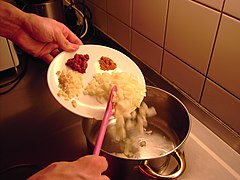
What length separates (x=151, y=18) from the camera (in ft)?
2.35

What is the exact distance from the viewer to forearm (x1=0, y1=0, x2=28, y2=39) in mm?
668

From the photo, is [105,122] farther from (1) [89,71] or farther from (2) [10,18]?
(2) [10,18]

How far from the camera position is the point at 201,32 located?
59 cm

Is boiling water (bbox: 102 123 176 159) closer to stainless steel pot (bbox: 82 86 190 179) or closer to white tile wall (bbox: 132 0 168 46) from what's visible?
stainless steel pot (bbox: 82 86 190 179)

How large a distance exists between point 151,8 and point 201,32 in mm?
174

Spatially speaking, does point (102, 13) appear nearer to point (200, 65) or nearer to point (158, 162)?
point (200, 65)

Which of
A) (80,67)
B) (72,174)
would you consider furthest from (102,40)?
(72,174)

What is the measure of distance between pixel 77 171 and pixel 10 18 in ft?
1.48

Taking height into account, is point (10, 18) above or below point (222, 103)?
above

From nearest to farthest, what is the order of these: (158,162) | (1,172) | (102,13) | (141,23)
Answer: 1. (158,162)
2. (1,172)
3. (141,23)
4. (102,13)

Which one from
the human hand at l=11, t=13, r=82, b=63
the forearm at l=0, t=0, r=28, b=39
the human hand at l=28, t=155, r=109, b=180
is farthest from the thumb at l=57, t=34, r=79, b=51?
the human hand at l=28, t=155, r=109, b=180

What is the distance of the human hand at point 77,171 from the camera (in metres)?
0.41

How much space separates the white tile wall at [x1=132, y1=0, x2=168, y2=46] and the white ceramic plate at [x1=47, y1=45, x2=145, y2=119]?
12 cm

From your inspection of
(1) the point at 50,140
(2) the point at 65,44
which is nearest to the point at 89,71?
(2) the point at 65,44
